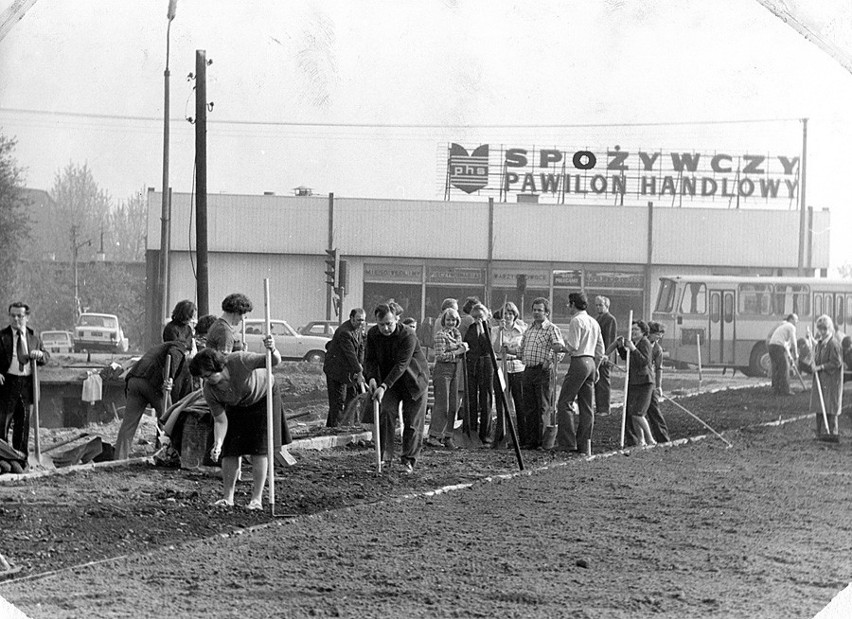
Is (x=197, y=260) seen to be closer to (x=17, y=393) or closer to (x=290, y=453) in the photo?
(x=17, y=393)

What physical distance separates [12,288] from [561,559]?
2.61m

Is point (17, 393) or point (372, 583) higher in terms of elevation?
point (17, 393)

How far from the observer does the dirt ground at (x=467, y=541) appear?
4.90 meters

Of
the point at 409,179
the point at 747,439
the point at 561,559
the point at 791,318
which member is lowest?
the point at 561,559

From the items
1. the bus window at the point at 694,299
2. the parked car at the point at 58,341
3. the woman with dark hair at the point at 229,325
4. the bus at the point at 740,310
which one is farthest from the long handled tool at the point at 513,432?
the parked car at the point at 58,341

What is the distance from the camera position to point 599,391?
1066cm

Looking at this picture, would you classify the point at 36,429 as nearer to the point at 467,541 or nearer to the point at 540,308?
the point at 467,541

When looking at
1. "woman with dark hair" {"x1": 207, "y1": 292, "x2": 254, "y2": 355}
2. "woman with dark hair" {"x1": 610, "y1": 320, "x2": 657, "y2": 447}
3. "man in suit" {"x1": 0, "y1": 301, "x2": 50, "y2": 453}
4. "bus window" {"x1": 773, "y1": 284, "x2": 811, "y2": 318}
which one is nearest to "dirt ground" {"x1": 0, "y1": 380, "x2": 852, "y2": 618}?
"man in suit" {"x1": 0, "y1": 301, "x2": 50, "y2": 453}

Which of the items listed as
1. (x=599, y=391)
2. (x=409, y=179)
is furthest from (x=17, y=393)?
(x=599, y=391)

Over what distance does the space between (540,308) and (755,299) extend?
1085 millimetres

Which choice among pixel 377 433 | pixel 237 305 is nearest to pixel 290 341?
pixel 237 305

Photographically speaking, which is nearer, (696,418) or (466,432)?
(696,418)

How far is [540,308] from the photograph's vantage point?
4.93 metres

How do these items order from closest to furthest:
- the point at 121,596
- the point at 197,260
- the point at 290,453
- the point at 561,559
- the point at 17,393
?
1. the point at 197,260
2. the point at 121,596
3. the point at 561,559
4. the point at 17,393
5. the point at 290,453
